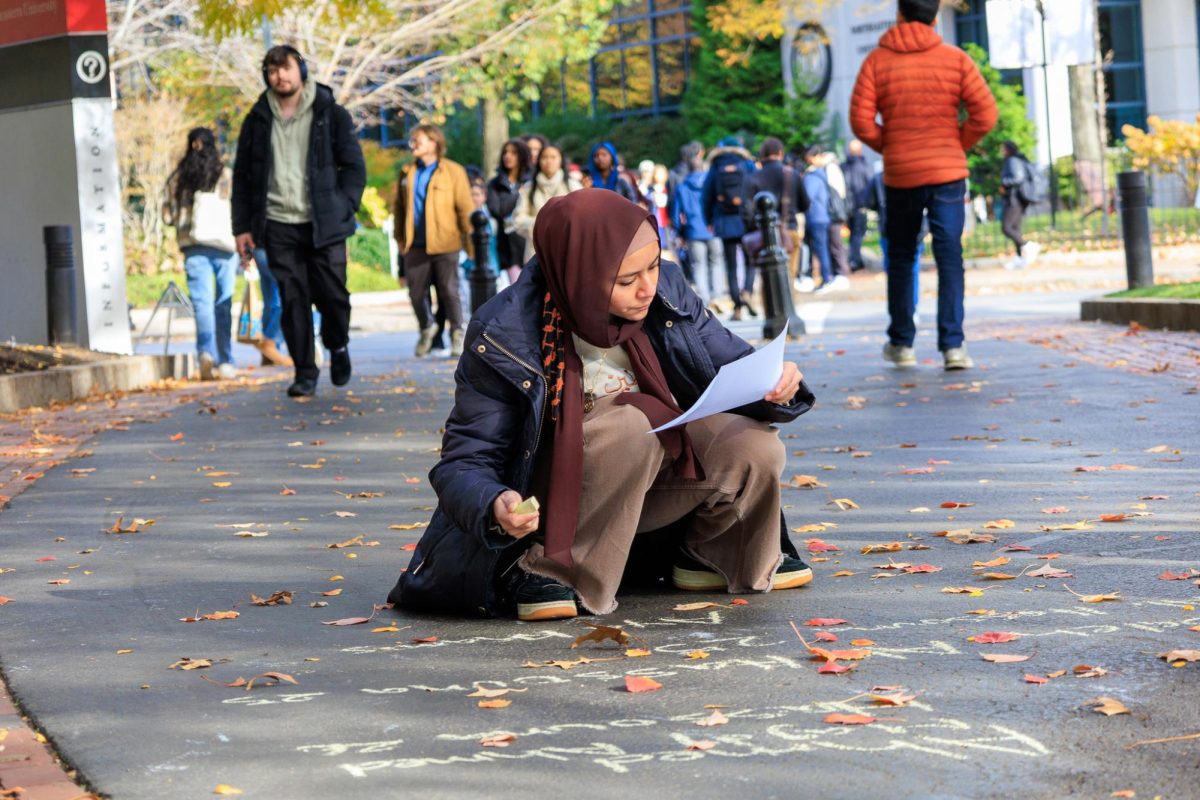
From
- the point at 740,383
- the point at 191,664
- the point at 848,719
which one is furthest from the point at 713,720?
the point at 191,664

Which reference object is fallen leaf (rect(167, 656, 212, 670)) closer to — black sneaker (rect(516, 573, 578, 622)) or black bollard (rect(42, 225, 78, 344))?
black sneaker (rect(516, 573, 578, 622))

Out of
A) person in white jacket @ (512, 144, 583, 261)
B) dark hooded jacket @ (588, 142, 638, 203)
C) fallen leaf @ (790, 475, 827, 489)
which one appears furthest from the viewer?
dark hooded jacket @ (588, 142, 638, 203)

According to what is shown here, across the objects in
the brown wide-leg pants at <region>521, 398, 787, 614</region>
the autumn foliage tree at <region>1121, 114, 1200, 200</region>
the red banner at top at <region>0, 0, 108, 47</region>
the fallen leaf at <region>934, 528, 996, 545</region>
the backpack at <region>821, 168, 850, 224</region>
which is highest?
the red banner at top at <region>0, 0, 108, 47</region>

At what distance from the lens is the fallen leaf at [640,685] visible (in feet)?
13.8

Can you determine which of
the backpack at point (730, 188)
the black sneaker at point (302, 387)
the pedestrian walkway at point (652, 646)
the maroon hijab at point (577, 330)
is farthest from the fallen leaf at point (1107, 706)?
the backpack at point (730, 188)

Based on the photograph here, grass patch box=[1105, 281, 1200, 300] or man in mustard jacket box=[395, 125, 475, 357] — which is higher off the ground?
man in mustard jacket box=[395, 125, 475, 357]

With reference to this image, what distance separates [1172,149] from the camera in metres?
26.8

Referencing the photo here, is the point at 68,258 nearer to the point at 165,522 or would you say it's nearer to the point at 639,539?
the point at 165,522

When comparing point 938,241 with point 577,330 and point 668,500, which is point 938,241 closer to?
point 668,500

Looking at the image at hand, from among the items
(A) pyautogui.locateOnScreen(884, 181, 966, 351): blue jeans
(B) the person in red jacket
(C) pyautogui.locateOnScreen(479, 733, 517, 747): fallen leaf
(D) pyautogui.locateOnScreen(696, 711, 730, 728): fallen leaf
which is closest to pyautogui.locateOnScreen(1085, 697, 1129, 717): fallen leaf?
(D) pyautogui.locateOnScreen(696, 711, 730, 728): fallen leaf

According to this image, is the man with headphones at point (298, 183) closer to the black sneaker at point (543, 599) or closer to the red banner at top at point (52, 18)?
the red banner at top at point (52, 18)

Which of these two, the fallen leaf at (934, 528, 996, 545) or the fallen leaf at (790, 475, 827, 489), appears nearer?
the fallen leaf at (934, 528, 996, 545)

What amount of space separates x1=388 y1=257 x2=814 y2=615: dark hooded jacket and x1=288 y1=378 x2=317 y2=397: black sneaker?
23.5ft

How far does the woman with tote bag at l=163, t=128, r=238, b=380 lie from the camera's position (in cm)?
1440
